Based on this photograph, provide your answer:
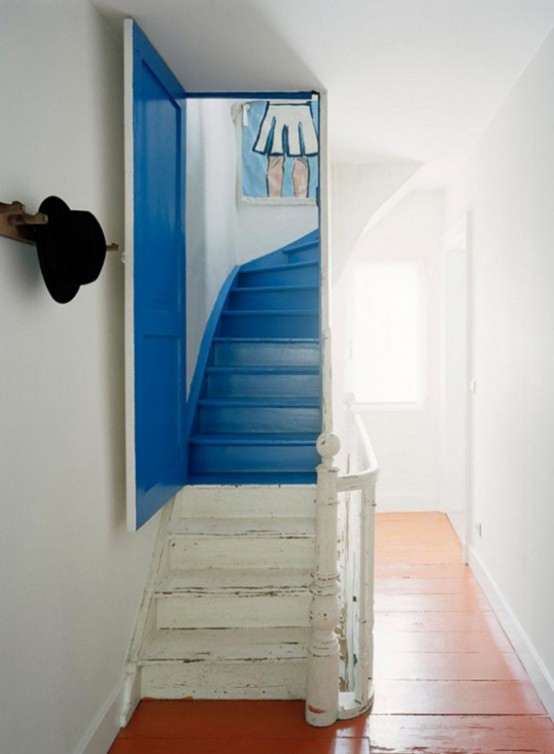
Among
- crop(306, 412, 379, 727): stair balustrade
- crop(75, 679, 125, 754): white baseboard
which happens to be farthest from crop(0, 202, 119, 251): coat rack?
crop(75, 679, 125, 754): white baseboard

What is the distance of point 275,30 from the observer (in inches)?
102

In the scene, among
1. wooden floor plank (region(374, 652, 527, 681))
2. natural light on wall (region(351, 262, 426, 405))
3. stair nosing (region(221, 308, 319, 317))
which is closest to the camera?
wooden floor plank (region(374, 652, 527, 681))

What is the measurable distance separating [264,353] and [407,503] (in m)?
2.06

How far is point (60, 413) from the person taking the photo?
2039 millimetres

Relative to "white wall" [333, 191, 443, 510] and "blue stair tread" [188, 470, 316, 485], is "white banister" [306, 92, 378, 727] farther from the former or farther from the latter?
"white wall" [333, 191, 443, 510]

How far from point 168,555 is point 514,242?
2.04 m

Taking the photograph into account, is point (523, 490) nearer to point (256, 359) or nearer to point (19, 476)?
point (256, 359)

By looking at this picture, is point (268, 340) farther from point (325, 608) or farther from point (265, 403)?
point (325, 608)

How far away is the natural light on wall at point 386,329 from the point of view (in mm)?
5676

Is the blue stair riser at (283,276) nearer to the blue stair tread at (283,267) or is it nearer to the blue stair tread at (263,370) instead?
the blue stair tread at (283,267)

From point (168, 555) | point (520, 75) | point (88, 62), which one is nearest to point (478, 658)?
point (168, 555)

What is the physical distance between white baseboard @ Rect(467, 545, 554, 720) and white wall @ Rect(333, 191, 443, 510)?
4.93ft

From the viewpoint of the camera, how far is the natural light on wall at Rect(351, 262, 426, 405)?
568 cm

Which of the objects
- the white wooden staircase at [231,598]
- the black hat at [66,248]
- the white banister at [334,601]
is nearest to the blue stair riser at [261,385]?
the white wooden staircase at [231,598]
